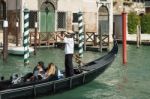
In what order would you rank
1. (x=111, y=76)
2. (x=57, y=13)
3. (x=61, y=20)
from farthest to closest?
(x=61, y=20) < (x=57, y=13) < (x=111, y=76)

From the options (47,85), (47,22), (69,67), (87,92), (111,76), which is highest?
(47,22)

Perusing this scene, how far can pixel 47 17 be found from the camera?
2680 cm

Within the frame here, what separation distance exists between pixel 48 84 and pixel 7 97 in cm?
131

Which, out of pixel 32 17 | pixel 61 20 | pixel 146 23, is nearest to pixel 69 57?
pixel 32 17

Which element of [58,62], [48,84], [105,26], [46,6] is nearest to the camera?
[48,84]

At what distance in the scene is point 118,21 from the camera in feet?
99.9

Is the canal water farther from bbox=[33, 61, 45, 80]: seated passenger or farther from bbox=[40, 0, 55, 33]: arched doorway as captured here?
bbox=[40, 0, 55, 33]: arched doorway

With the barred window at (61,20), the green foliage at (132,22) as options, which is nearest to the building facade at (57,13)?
the barred window at (61,20)

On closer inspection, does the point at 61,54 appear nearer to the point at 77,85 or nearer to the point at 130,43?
the point at 130,43

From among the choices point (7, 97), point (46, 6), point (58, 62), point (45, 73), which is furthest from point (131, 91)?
point (46, 6)

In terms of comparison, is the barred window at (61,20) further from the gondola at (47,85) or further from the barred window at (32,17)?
the gondola at (47,85)

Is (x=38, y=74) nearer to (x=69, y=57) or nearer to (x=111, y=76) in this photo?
(x=69, y=57)

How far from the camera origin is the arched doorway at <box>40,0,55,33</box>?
2662cm

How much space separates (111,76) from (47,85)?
4.19m
